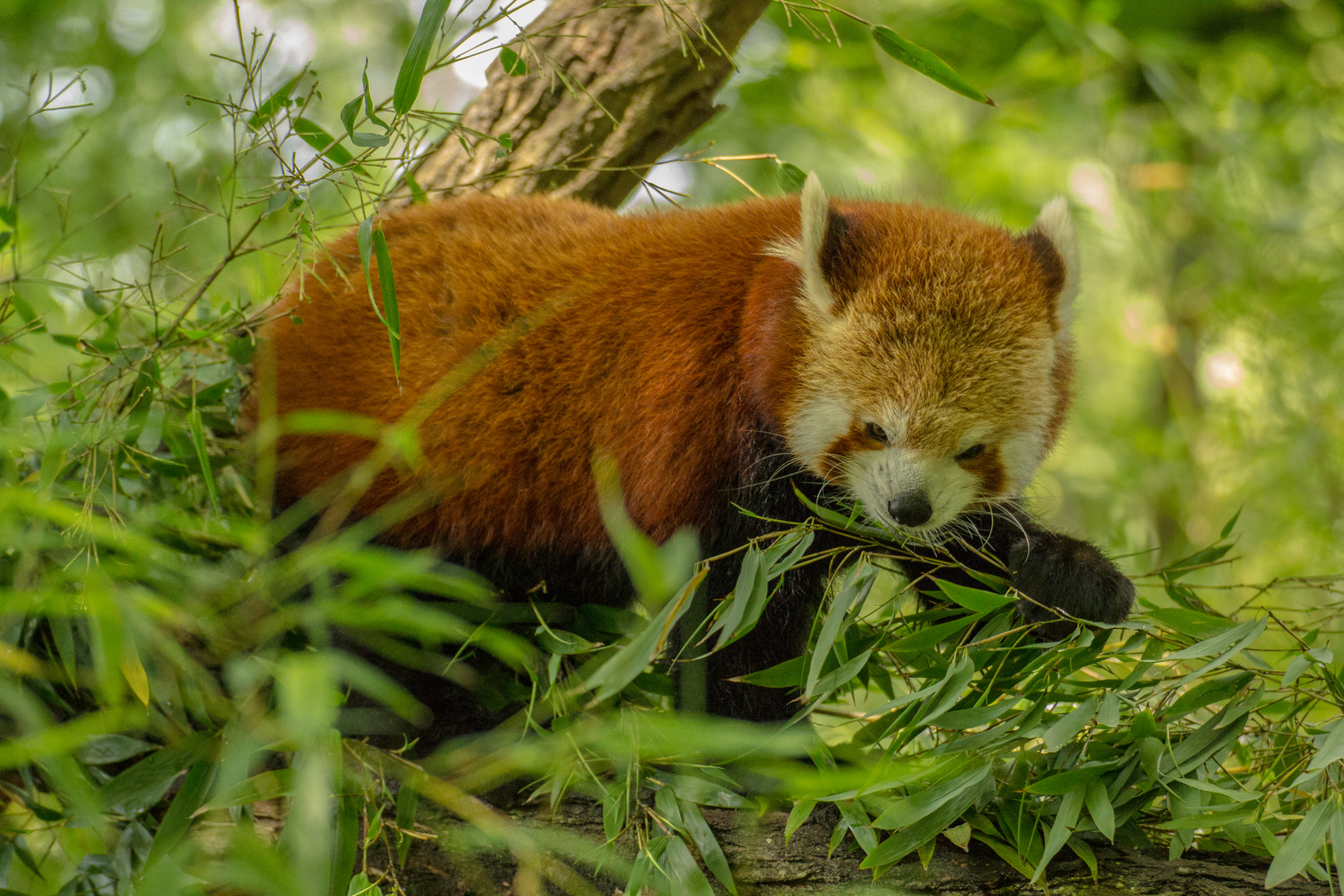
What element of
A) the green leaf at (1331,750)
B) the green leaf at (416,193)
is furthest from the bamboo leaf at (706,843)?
the green leaf at (416,193)

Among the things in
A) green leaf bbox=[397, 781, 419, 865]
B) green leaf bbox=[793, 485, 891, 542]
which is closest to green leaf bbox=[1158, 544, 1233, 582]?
green leaf bbox=[793, 485, 891, 542]

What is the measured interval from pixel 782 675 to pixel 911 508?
374 millimetres

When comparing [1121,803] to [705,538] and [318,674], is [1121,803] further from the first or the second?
[318,674]

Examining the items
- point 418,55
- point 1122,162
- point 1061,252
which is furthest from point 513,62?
point 1122,162

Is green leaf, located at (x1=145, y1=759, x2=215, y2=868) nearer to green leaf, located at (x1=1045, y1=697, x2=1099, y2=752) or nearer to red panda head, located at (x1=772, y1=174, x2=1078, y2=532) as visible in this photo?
red panda head, located at (x1=772, y1=174, x2=1078, y2=532)

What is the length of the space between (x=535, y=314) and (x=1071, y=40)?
3494 mm

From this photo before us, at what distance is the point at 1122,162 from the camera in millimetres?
4758

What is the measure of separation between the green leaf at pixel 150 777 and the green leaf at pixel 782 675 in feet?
3.47

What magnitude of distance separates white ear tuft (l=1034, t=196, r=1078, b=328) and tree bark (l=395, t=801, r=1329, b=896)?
3.30 ft

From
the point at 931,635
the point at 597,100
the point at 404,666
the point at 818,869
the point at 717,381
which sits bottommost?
the point at 818,869

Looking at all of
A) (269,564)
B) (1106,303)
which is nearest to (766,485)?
(269,564)

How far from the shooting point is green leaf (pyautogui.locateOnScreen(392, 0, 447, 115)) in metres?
1.45

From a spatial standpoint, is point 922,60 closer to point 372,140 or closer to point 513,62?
point 513,62

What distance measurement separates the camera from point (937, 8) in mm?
4758
